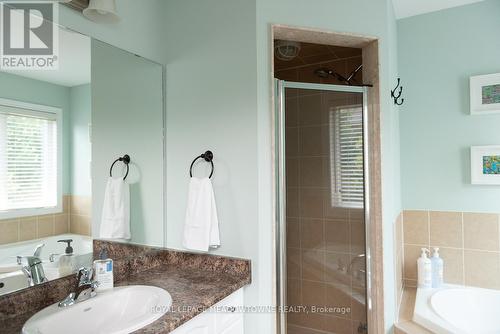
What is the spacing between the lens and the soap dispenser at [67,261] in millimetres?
1386

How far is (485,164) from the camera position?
2.23 m

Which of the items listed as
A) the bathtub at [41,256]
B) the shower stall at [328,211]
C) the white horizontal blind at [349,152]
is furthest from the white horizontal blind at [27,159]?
the white horizontal blind at [349,152]

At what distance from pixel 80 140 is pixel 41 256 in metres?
0.54

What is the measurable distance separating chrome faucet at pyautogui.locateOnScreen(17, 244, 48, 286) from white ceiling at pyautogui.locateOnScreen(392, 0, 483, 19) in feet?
8.73

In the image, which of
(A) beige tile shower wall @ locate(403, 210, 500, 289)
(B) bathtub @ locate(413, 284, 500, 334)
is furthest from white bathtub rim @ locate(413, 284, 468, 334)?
(A) beige tile shower wall @ locate(403, 210, 500, 289)

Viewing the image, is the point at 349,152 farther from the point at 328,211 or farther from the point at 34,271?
the point at 34,271

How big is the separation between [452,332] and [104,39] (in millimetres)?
2407

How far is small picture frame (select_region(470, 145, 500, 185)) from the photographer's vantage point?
220 cm

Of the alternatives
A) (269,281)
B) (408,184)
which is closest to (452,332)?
(269,281)

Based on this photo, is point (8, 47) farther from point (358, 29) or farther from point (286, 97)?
point (358, 29)

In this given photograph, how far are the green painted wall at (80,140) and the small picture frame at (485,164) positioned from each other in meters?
2.55

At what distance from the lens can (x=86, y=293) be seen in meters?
1.36

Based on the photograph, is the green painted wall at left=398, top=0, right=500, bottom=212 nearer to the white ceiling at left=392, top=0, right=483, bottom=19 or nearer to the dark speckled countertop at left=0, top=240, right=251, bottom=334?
the white ceiling at left=392, top=0, right=483, bottom=19

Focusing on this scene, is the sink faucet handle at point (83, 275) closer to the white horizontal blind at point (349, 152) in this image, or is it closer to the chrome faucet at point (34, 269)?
the chrome faucet at point (34, 269)
